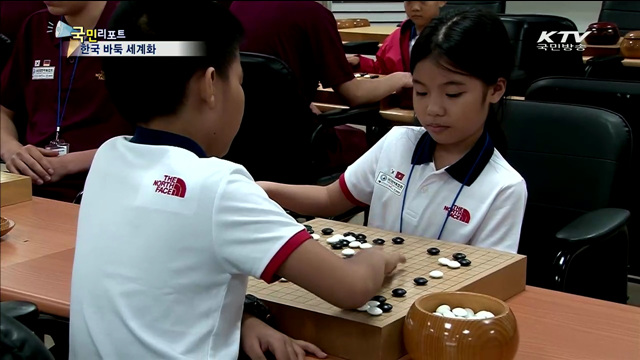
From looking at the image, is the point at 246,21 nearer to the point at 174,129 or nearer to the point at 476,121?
the point at 476,121

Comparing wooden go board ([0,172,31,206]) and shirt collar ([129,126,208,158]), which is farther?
wooden go board ([0,172,31,206])

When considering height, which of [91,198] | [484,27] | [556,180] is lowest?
[556,180]

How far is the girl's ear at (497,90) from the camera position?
5.46 ft

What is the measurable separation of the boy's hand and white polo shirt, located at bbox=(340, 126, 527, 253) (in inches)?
24.3

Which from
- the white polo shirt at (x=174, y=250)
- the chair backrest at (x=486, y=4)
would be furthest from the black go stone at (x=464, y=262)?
the chair backrest at (x=486, y=4)

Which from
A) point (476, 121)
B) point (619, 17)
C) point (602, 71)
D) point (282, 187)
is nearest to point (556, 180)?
point (476, 121)

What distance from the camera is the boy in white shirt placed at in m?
0.99

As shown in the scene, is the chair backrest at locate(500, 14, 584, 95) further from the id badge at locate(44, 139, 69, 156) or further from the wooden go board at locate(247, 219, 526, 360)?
the wooden go board at locate(247, 219, 526, 360)

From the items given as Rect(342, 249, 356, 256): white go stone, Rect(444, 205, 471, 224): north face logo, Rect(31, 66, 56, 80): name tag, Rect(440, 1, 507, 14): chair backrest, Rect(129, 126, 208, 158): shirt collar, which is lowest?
Rect(444, 205, 471, 224): north face logo

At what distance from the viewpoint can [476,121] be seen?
→ 5.33 feet

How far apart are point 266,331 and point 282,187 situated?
0.63 m

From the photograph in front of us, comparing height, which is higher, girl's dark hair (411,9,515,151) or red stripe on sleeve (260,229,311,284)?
girl's dark hair (411,9,515,151)

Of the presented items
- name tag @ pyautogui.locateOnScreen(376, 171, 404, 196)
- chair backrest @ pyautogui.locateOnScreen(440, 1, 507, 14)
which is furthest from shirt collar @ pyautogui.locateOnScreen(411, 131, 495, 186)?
chair backrest @ pyautogui.locateOnScreen(440, 1, 507, 14)

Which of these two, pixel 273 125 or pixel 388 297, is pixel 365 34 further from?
pixel 388 297
